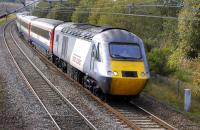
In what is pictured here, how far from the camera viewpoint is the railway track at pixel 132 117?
14248mm

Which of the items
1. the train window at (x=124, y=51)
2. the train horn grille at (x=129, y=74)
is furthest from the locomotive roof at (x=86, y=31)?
the train horn grille at (x=129, y=74)

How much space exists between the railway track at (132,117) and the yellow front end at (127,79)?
68 centimetres

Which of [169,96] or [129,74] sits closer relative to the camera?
[129,74]

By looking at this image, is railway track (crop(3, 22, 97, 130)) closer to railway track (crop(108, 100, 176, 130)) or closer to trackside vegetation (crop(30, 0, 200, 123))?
railway track (crop(108, 100, 176, 130))

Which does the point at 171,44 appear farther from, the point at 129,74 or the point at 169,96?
the point at 129,74

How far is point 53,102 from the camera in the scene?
17734mm

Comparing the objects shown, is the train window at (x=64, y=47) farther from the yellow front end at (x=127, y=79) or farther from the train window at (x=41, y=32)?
the yellow front end at (x=127, y=79)

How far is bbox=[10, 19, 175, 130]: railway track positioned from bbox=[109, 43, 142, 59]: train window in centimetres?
211

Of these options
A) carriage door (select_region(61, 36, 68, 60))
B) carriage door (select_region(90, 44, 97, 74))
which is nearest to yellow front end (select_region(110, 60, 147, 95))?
carriage door (select_region(90, 44, 97, 74))

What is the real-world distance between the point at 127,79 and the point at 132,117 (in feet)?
5.37

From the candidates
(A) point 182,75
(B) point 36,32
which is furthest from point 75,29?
(B) point 36,32

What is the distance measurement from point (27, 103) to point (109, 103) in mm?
3457

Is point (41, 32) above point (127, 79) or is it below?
below

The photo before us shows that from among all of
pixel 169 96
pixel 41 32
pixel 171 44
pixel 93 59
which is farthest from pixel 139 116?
pixel 41 32
